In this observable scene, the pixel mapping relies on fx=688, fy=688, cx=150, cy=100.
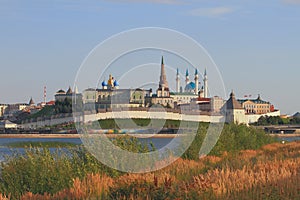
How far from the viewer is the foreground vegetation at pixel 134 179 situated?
985 cm

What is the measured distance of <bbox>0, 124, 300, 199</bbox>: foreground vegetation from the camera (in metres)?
9.85

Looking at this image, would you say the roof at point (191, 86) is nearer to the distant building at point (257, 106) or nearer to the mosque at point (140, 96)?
the mosque at point (140, 96)

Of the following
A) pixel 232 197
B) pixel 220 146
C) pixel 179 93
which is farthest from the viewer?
pixel 179 93

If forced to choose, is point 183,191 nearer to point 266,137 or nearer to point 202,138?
point 202,138

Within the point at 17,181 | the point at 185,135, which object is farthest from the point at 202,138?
the point at 17,181

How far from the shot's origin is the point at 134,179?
10.9 m

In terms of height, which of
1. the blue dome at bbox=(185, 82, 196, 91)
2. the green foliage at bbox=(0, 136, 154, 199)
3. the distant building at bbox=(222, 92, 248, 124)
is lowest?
the green foliage at bbox=(0, 136, 154, 199)

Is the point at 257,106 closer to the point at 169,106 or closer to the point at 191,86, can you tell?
the point at 191,86

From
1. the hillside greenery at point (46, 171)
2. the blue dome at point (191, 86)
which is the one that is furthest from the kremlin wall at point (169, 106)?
the hillside greenery at point (46, 171)

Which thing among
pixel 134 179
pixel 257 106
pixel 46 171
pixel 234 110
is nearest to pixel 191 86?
pixel 234 110

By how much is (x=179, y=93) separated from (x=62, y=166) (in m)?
105

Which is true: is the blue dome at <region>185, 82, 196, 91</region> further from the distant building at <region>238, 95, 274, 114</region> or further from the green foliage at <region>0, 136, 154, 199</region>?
the green foliage at <region>0, 136, 154, 199</region>

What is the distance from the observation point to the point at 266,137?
44.4m

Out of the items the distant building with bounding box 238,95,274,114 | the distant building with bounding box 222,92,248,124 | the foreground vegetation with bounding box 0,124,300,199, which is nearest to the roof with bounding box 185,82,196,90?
the distant building with bounding box 222,92,248,124
